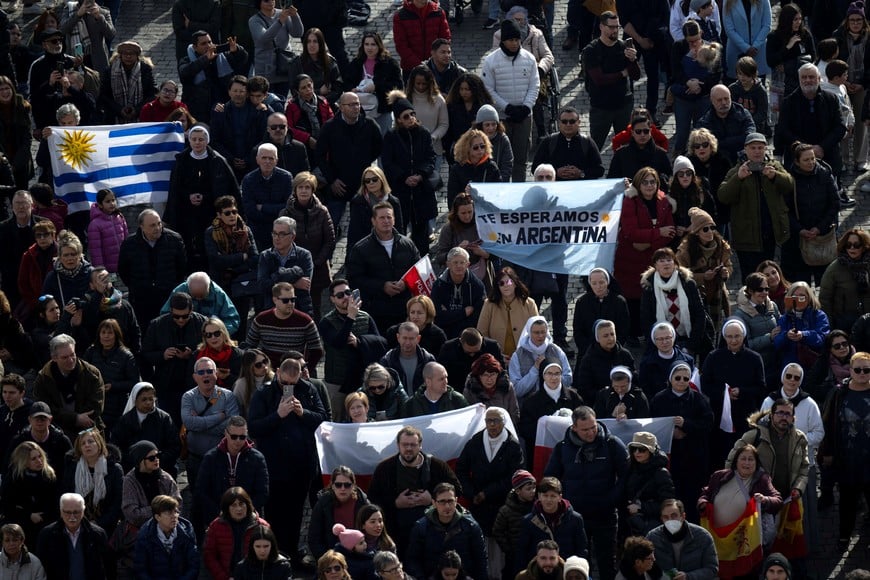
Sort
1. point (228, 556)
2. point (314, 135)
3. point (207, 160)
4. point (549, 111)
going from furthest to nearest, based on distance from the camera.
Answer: point (549, 111), point (314, 135), point (207, 160), point (228, 556)

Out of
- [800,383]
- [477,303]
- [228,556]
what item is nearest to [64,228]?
[477,303]

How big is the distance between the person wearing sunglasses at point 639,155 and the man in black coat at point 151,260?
4.74 meters

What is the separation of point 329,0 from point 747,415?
960 centimetres

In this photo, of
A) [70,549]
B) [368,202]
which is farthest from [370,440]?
[368,202]

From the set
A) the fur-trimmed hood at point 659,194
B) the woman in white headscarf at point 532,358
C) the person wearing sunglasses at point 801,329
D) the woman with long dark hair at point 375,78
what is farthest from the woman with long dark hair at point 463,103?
the person wearing sunglasses at point 801,329

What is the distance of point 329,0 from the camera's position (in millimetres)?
28000

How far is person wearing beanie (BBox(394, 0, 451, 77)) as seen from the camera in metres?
27.1

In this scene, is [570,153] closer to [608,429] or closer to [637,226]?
[637,226]

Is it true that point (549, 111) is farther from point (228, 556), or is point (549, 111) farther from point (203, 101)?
point (228, 556)

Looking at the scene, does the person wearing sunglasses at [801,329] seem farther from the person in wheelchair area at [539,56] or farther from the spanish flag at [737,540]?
the person in wheelchair area at [539,56]

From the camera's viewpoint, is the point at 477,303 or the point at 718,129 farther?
the point at 718,129

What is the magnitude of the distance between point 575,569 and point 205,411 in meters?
4.14

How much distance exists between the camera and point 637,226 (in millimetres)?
23000

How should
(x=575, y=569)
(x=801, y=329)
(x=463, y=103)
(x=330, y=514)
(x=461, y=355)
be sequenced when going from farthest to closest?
(x=463, y=103)
(x=801, y=329)
(x=461, y=355)
(x=330, y=514)
(x=575, y=569)
